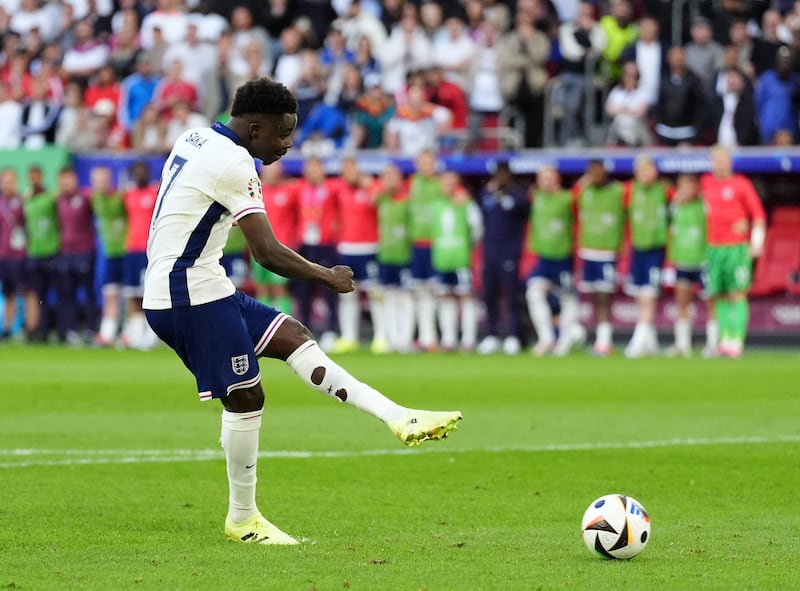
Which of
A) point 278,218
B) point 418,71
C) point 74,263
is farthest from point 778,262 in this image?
point 74,263

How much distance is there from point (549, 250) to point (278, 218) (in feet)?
13.4

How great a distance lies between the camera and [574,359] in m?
20.2

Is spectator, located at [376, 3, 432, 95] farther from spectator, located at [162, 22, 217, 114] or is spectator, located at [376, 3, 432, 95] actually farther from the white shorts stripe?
the white shorts stripe

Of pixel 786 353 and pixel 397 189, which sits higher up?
pixel 397 189

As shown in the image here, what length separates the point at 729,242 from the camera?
2025cm

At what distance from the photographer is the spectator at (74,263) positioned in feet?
77.5

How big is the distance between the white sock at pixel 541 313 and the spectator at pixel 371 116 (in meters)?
4.08

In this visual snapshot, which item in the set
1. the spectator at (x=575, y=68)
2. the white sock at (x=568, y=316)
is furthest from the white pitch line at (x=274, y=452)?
the spectator at (x=575, y=68)

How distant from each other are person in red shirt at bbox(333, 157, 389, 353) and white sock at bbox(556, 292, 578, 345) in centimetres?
259

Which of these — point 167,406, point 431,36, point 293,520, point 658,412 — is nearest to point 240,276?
point 431,36

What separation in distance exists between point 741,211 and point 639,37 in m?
3.88

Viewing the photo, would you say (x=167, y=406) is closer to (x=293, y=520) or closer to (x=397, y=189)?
(x=293, y=520)

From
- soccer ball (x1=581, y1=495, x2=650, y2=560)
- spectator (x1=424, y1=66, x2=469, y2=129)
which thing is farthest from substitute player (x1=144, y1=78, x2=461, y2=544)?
spectator (x1=424, y1=66, x2=469, y2=129)

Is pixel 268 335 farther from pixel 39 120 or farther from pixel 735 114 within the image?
pixel 39 120
